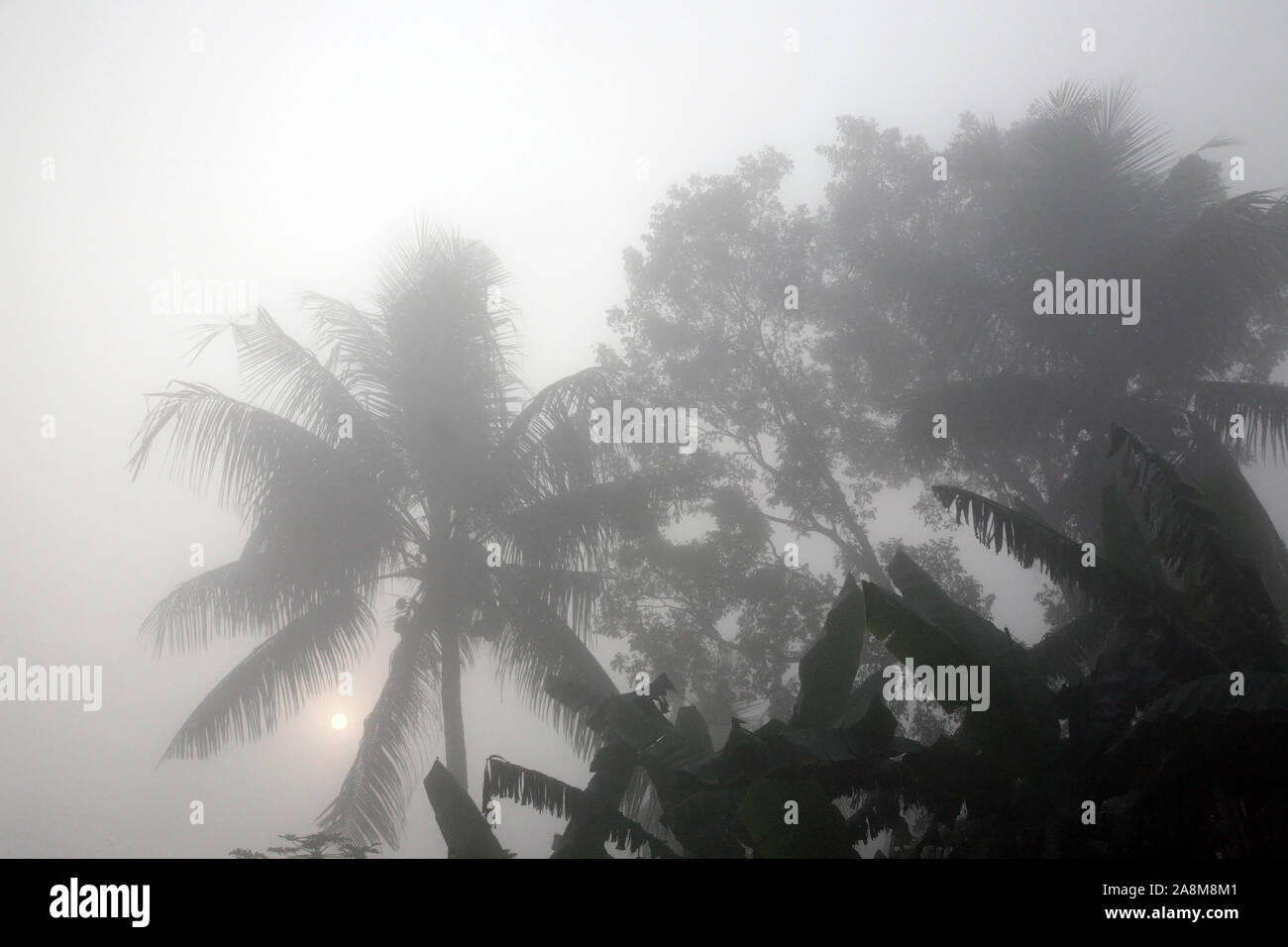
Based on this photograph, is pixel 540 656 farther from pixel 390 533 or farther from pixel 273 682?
pixel 273 682

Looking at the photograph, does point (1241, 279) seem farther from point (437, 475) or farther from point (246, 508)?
point (246, 508)

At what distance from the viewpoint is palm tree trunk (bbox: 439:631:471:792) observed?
38.2 ft

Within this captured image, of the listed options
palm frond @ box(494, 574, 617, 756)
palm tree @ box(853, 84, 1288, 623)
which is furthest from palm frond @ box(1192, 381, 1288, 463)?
palm frond @ box(494, 574, 617, 756)

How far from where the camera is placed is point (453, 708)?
40.0 ft

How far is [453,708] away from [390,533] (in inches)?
95.6

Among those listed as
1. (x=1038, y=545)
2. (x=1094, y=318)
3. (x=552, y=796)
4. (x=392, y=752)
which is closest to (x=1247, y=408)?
(x=1094, y=318)

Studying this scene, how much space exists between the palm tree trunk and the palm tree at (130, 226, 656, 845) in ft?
0.09

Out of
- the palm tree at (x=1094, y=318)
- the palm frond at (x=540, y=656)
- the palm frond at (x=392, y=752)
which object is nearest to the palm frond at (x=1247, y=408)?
the palm tree at (x=1094, y=318)

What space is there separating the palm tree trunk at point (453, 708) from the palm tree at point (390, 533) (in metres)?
0.03
